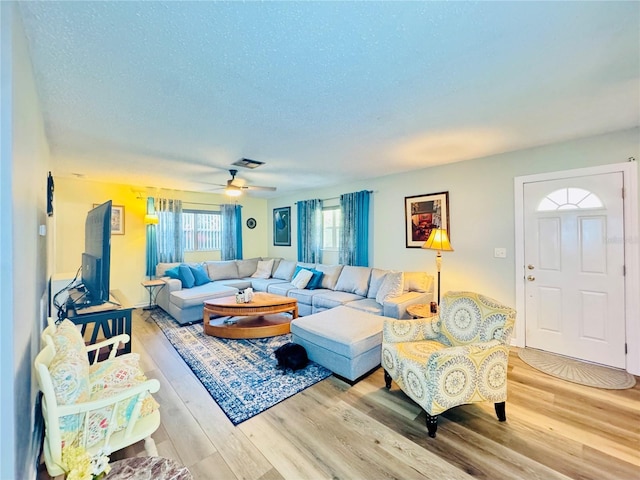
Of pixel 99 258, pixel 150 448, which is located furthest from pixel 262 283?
pixel 150 448

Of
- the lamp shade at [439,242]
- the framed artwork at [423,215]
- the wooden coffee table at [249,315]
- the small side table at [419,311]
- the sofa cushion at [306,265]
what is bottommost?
the wooden coffee table at [249,315]

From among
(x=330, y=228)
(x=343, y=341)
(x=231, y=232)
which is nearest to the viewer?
(x=343, y=341)

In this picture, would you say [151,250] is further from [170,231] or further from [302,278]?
[302,278]

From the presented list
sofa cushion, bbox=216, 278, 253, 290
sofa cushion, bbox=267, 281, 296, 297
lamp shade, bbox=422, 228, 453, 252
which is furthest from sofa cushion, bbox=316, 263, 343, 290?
lamp shade, bbox=422, 228, 453, 252

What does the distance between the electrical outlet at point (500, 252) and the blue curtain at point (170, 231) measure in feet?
18.2

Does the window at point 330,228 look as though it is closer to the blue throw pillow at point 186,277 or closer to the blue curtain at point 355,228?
the blue curtain at point 355,228

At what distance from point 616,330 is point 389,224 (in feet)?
9.36

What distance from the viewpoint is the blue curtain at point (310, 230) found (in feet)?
18.7

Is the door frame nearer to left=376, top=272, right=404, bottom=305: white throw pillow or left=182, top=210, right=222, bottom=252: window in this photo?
left=376, top=272, right=404, bottom=305: white throw pillow

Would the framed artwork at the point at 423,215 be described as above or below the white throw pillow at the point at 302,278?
above

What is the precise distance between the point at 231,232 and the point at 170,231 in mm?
1284

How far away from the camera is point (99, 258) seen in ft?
8.29

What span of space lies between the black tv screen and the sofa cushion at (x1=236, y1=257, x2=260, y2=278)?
3.18 meters

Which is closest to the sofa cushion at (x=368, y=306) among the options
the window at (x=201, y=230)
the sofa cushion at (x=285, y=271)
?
the sofa cushion at (x=285, y=271)
